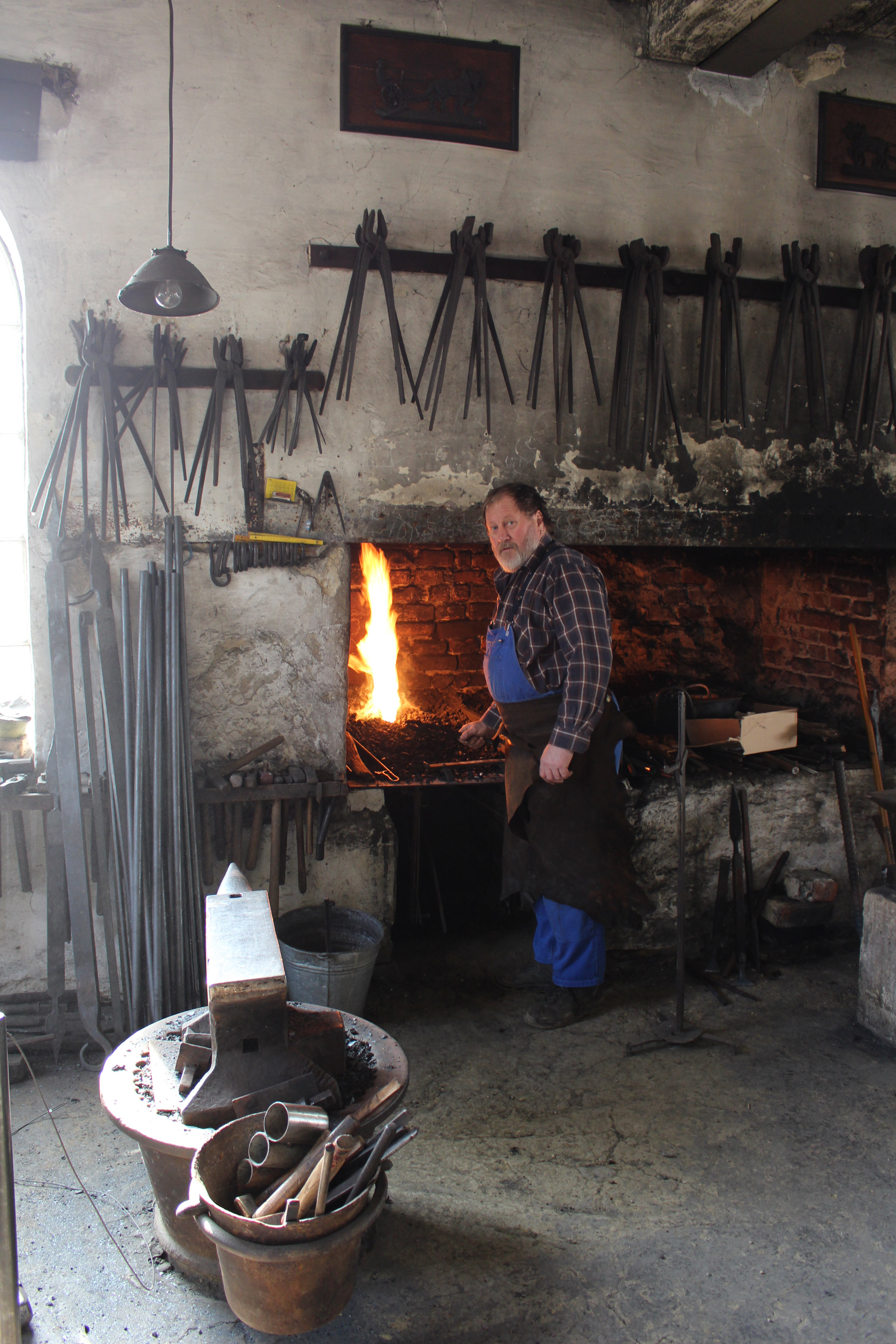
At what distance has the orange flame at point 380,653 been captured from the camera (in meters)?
4.73

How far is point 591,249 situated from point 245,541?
188 centimetres

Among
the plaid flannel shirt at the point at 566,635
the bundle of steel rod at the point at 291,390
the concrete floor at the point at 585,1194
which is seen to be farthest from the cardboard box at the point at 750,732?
the bundle of steel rod at the point at 291,390

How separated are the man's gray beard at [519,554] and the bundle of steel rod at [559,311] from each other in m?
0.59

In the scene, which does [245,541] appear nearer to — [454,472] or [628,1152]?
[454,472]

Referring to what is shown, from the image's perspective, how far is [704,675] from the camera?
5168 millimetres

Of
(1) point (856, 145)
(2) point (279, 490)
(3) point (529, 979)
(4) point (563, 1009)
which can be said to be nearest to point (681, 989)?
(4) point (563, 1009)

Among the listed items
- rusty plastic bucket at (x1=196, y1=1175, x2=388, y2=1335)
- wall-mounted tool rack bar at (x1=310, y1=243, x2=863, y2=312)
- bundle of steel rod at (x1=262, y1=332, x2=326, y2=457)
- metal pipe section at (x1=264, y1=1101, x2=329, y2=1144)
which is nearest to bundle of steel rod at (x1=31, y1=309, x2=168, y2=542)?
bundle of steel rod at (x1=262, y1=332, x2=326, y2=457)

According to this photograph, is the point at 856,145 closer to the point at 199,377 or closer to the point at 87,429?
the point at 199,377

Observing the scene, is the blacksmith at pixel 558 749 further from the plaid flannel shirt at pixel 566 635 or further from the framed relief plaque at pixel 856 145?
the framed relief plaque at pixel 856 145

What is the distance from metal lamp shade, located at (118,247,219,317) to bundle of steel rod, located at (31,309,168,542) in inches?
14.1

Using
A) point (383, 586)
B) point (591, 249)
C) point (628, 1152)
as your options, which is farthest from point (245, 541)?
point (628, 1152)

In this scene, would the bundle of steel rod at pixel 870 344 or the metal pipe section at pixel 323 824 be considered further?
the bundle of steel rod at pixel 870 344

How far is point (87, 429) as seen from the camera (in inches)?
125

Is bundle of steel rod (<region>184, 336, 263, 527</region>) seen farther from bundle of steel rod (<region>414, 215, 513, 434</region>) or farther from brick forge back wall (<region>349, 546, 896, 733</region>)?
brick forge back wall (<region>349, 546, 896, 733</region>)
